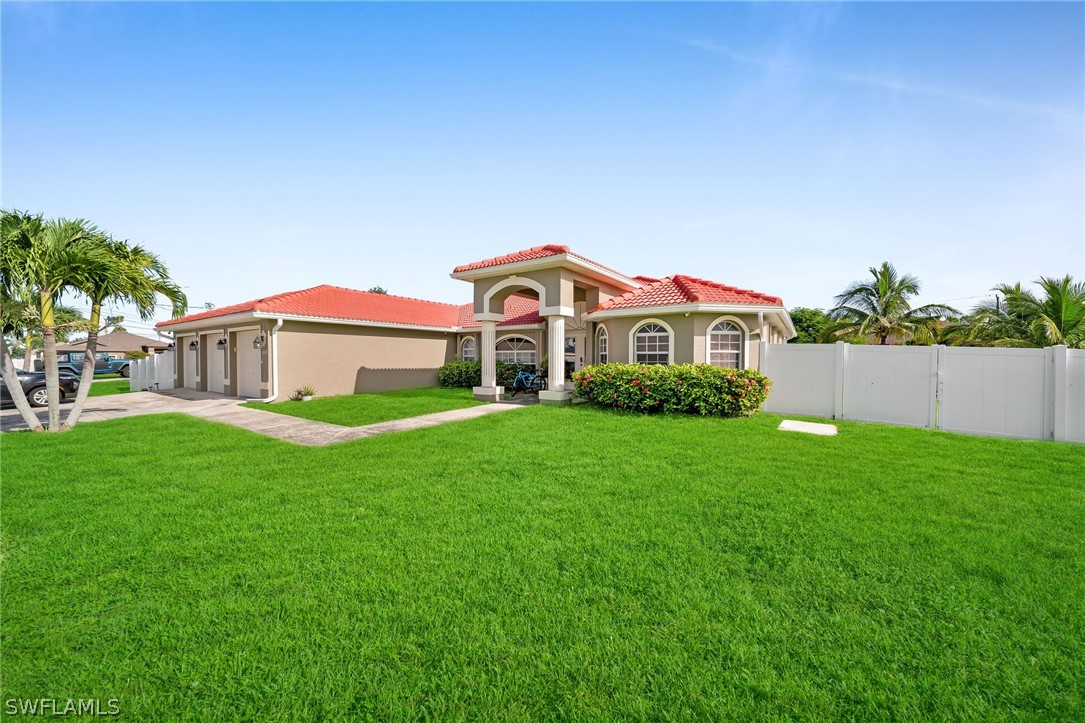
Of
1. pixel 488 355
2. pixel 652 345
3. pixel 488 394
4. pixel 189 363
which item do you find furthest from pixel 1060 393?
pixel 189 363

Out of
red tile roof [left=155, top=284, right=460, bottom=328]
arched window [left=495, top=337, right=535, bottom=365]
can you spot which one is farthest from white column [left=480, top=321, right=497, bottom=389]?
red tile roof [left=155, top=284, right=460, bottom=328]

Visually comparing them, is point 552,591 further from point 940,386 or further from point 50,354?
point 50,354

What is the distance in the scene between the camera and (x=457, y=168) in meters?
11.3

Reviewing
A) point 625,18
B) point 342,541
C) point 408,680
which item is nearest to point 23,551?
point 342,541

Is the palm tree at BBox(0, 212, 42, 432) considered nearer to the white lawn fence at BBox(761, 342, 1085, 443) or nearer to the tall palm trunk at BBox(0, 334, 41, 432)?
the tall palm trunk at BBox(0, 334, 41, 432)

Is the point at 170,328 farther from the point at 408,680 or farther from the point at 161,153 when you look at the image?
the point at 408,680

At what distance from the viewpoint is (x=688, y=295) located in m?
11.9

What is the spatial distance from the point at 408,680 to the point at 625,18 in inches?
429

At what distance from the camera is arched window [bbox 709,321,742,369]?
12304 millimetres

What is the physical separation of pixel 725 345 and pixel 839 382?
292 centimetres

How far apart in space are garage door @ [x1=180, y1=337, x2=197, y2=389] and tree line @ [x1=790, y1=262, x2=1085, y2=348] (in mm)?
29461

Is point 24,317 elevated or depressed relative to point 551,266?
depressed

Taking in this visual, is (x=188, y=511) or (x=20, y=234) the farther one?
(x=20, y=234)

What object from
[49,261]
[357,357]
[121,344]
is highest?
[49,261]
